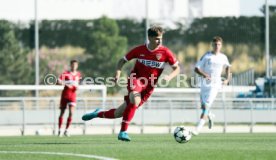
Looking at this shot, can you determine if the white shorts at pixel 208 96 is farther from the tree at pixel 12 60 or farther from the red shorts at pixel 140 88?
the tree at pixel 12 60

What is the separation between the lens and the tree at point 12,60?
49938mm

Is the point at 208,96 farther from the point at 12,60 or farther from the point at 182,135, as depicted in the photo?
the point at 12,60

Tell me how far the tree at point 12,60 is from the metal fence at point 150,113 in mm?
20818

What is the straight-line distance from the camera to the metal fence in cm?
2709

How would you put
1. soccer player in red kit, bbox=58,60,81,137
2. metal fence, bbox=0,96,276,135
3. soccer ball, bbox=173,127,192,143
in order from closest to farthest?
soccer ball, bbox=173,127,192,143 < soccer player in red kit, bbox=58,60,81,137 < metal fence, bbox=0,96,276,135

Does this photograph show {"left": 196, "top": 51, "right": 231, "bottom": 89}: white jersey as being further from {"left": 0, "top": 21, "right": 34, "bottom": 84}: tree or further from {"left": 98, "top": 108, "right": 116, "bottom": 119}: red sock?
{"left": 0, "top": 21, "right": 34, "bottom": 84}: tree

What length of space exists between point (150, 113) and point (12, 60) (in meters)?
22.9

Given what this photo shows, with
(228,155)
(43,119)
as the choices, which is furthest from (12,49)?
(228,155)

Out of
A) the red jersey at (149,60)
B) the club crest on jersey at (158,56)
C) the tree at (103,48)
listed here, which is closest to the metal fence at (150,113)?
the red jersey at (149,60)

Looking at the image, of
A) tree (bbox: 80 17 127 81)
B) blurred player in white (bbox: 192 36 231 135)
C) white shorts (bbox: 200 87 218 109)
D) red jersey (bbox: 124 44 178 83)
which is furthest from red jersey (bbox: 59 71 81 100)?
tree (bbox: 80 17 127 81)

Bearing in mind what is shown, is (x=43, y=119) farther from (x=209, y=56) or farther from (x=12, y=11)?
(x=12, y=11)

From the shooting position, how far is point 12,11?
170 feet

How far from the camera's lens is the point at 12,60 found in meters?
50.7

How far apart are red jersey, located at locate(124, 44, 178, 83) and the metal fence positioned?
1137 centimetres
